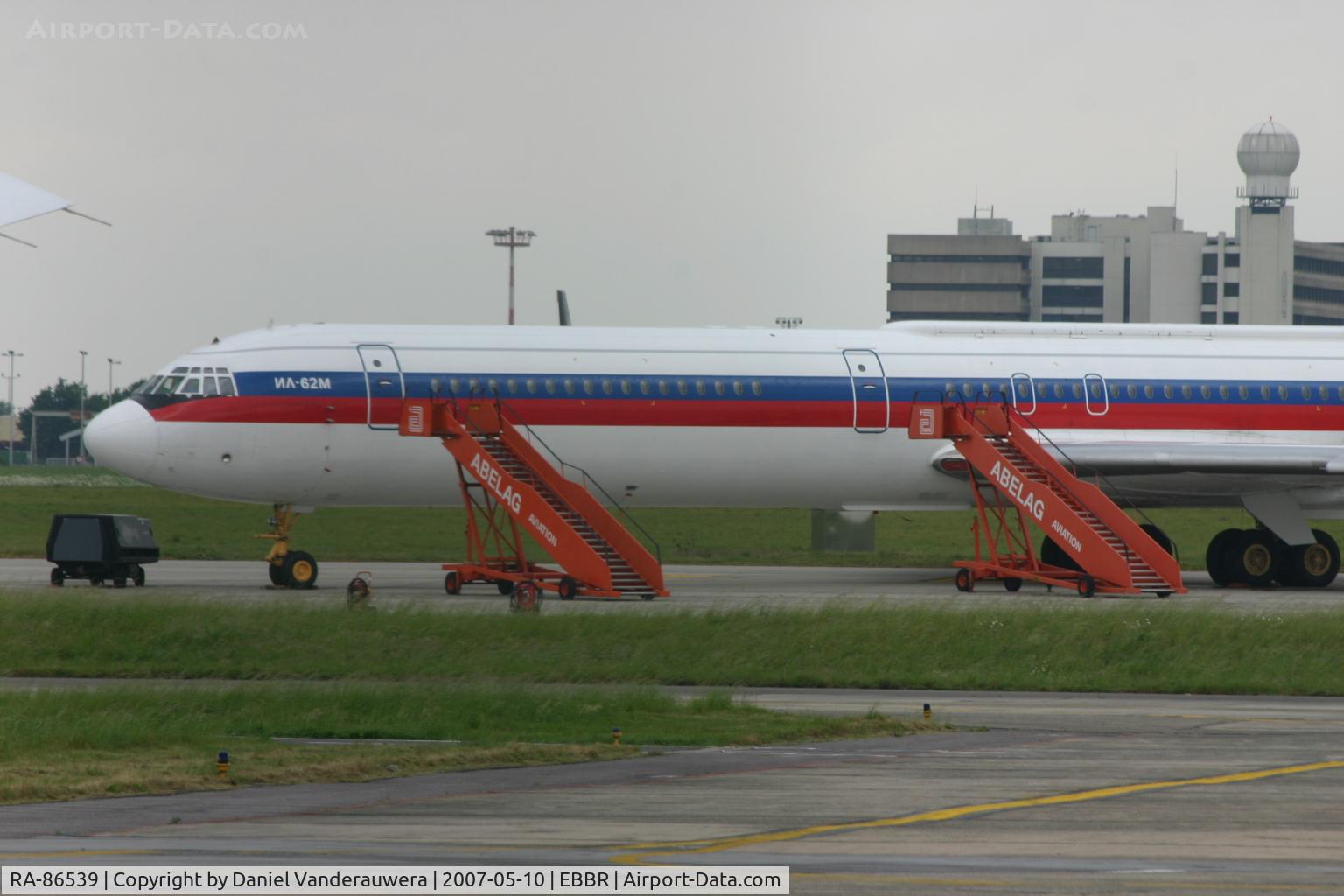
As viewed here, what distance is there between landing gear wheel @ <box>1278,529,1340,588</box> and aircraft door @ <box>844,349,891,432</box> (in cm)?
858

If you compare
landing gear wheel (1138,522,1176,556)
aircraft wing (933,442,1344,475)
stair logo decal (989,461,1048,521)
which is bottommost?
landing gear wheel (1138,522,1176,556)

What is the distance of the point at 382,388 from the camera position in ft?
108

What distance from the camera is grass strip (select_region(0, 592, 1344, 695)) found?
829 inches

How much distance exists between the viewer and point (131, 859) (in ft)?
33.5

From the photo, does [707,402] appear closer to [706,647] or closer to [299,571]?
[299,571]

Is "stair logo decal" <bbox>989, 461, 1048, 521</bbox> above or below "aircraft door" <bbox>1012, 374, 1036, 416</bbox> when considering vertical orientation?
below

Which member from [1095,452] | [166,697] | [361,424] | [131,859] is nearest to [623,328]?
[361,424]

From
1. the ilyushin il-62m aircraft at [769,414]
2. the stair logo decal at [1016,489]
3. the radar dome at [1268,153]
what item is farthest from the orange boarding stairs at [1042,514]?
the radar dome at [1268,153]

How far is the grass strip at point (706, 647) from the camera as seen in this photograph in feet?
69.1

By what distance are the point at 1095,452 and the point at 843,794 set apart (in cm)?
2336

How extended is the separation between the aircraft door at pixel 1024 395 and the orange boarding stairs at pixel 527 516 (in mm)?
9282

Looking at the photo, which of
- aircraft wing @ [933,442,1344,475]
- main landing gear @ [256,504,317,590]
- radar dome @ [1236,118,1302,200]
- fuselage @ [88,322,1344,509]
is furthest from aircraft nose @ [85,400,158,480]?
radar dome @ [1236,118,1302,200]

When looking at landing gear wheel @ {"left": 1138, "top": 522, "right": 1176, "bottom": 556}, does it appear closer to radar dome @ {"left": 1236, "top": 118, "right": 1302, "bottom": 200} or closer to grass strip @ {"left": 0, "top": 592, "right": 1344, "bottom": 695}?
grass strip @ {"left": 0, "top": 592, "right": 1344, "bottom": 695}

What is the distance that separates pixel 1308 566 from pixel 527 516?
52.6ft
